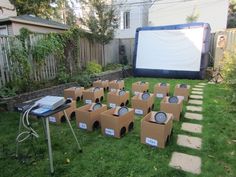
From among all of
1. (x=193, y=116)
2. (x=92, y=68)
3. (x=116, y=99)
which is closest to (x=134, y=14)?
(x=92, y=68)

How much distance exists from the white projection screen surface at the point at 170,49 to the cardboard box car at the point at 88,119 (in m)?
5.21

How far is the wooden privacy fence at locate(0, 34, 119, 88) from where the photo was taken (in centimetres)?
467

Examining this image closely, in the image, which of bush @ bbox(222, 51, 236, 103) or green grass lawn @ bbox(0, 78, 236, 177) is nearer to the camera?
green grass lawn @ bbox(0, 78, 236, 177)

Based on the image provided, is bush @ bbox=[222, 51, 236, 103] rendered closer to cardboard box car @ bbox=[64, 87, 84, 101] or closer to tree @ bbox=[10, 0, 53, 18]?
cardboard box car @ bbox=[64, 87, 84, 101]

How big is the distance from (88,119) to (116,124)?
527 mm

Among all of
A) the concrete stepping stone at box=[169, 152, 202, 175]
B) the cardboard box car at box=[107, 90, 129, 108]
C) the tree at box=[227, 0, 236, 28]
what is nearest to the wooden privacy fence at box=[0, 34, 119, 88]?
the cardboard box car at box=[107, 90, 129, 108]

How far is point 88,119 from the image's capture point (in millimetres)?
3176

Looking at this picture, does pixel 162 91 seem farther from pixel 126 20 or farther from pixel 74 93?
pixel 126 20

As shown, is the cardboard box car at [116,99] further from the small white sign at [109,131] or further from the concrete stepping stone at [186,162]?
the concrete stepping stone at [186,162]

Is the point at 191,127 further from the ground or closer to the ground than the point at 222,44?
closer to the ground

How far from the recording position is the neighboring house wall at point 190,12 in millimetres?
12945

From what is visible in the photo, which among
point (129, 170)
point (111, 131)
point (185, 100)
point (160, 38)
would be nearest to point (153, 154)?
point (129, 170)

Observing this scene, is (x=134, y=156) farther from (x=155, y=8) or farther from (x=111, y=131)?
(x=155, y=8)

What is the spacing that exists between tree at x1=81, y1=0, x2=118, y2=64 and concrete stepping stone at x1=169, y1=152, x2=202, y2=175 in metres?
6.24
